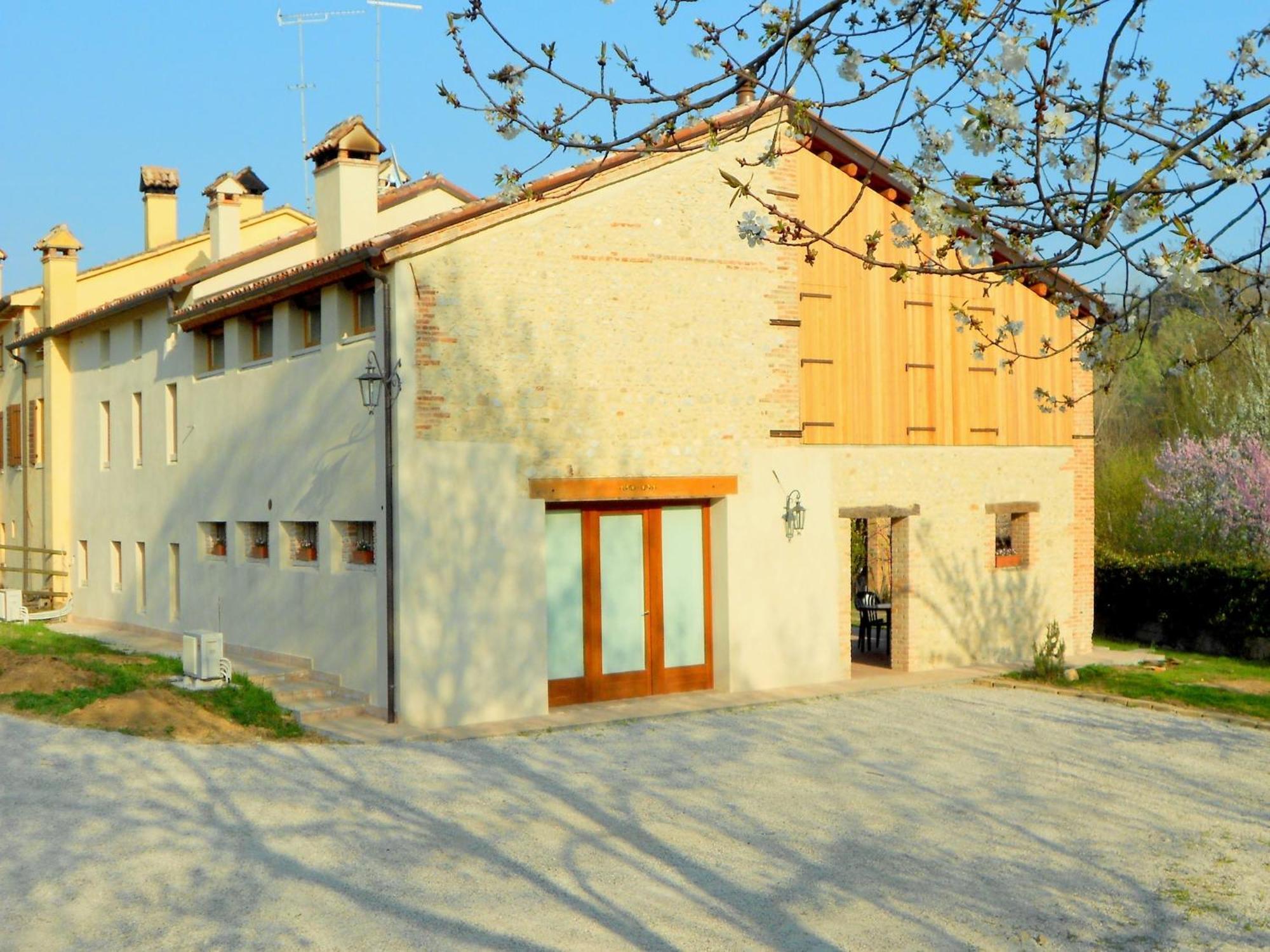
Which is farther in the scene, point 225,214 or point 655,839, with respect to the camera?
point 225,214

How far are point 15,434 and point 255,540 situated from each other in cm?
1143

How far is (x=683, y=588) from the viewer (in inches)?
606

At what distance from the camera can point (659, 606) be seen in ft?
49.7

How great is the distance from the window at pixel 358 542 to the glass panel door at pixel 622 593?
8.02 feet

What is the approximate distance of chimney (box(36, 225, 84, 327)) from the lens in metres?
23.8

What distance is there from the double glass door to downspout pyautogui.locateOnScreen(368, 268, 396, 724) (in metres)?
1.79

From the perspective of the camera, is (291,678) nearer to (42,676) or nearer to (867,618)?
(42,676)

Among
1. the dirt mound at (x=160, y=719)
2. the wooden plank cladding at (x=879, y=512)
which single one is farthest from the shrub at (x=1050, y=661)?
the dirt mound at (x=160, y=719)

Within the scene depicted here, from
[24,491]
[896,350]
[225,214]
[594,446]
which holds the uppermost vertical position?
[225,214]

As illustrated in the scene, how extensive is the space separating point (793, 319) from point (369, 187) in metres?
5.45

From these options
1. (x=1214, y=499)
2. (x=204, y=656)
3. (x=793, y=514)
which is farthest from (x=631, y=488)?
(x=1214, y=499)

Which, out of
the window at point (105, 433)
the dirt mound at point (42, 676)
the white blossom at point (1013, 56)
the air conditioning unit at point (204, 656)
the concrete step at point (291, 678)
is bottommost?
the concrete step at point (291, 678)

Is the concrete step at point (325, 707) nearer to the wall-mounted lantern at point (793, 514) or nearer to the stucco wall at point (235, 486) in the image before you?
the stucco wall at point (235, 486)

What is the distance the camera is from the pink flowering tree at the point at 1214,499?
22234mm
